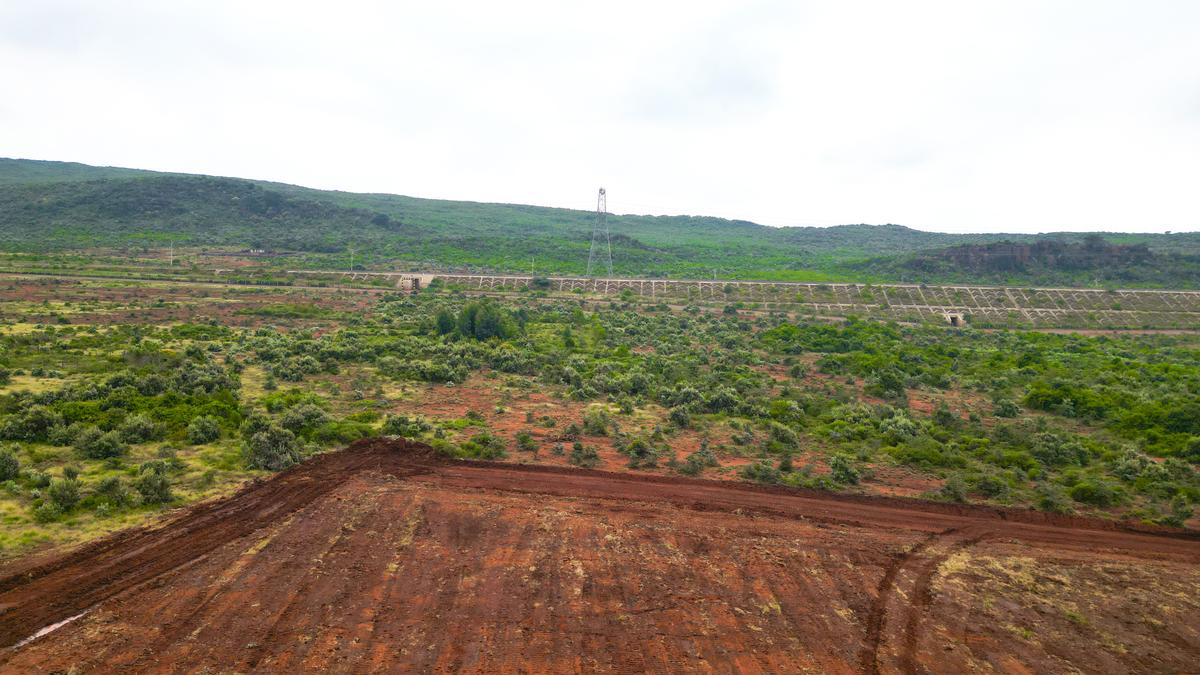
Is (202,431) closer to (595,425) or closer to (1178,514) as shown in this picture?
(595,425)

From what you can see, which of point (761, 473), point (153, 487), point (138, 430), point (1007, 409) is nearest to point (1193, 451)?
point (1007, 409)

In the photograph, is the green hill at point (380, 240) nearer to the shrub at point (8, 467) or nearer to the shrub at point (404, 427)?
the shrub at point (404, 427)

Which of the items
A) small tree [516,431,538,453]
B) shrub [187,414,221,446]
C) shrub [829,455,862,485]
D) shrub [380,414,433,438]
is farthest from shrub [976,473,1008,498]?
shrub [187,414,221,446]

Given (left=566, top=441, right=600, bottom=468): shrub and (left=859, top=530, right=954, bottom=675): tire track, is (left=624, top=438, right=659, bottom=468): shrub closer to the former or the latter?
(left=566, top=441, right=600, bottom=468): shrub

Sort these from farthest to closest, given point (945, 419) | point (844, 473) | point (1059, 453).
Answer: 1. point (945, 419)
2. point (1059, 453)
3. point (844, 473)

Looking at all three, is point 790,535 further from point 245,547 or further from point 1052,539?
point 245,547

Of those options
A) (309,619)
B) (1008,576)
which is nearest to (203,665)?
(309,619)
